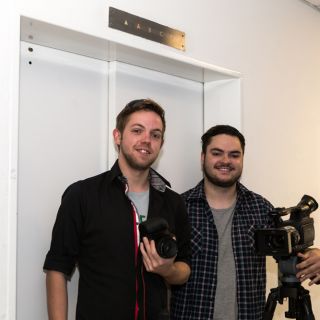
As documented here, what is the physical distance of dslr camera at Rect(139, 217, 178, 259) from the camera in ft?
4.85

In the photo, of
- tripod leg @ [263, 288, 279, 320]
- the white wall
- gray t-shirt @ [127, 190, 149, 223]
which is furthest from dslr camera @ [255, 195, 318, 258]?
the white wall

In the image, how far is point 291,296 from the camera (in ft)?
5.92

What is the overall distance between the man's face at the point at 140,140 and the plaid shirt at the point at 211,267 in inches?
18.3

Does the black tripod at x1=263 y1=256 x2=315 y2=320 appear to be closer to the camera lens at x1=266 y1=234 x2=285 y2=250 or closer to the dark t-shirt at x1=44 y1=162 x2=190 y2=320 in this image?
the camera lens at x1=266 y1=234 x2=285 y2=250

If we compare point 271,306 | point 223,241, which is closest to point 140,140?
point 223,241

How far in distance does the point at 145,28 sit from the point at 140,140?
50cm

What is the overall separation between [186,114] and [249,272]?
2.73 ft

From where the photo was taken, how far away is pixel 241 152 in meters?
2.17

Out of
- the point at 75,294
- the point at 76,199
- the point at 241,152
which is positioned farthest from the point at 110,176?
the point at 241,152

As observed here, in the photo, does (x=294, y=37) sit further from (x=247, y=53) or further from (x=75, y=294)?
(x=75, y=294)

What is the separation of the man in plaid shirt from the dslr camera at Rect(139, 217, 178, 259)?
0.47m

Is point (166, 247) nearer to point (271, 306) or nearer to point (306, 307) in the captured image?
point (271, 306)

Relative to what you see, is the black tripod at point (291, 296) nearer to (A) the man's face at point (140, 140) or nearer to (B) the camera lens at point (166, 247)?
(B) the camera lens at point (166, 247)

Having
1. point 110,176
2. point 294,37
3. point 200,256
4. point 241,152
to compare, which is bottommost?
point 200,256
